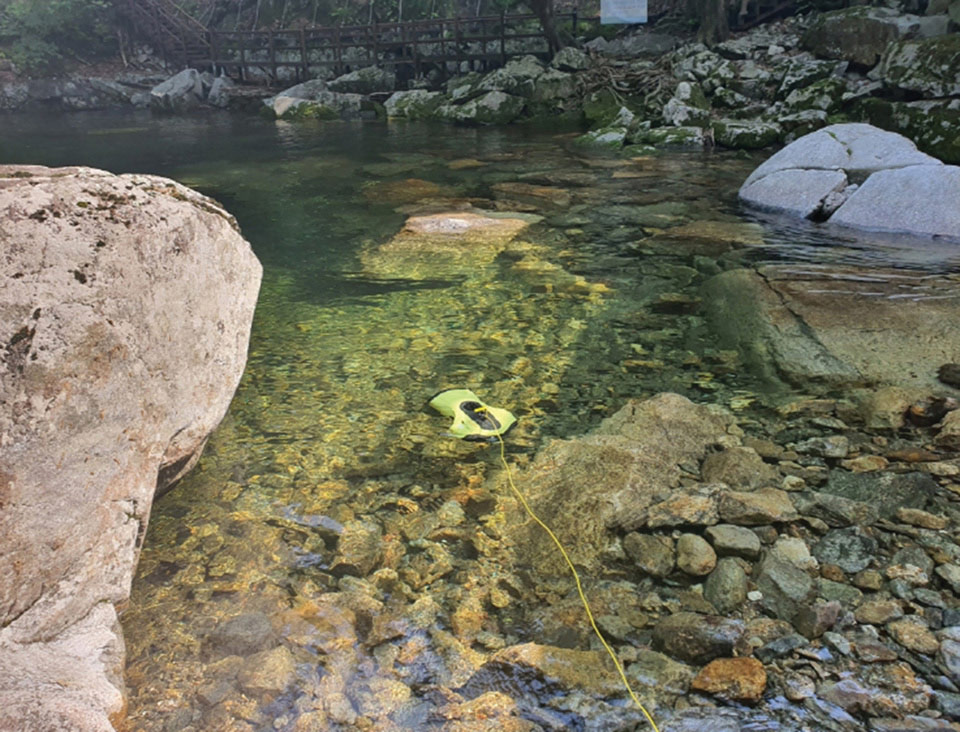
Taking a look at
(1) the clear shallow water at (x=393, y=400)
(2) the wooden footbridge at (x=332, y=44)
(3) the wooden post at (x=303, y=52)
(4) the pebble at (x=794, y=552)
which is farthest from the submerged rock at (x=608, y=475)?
(3) the wooden post at (x=303, y=52)

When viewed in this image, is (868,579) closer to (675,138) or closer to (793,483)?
(793,483)

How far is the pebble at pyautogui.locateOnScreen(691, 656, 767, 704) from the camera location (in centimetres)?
253

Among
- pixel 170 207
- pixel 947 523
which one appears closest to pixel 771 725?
pixel 947 523

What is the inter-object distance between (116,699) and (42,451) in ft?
3.03

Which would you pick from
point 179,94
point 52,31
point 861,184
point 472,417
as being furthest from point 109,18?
point 472,417

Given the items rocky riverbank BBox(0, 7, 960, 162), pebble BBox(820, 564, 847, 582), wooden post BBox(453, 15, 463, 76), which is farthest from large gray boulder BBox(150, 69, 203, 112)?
pebble BBox(820, 564, 847, 582)

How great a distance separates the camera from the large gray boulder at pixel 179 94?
86.1 ft

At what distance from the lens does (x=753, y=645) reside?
2.73 meters

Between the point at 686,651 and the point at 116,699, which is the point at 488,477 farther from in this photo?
the point at 116,699

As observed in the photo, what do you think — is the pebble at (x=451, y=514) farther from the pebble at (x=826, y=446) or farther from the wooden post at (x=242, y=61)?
the wooden post at (x=242, y=61)

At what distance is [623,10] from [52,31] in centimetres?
2618

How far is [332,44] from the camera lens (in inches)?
1065

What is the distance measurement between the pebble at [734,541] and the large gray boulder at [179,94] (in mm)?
28005

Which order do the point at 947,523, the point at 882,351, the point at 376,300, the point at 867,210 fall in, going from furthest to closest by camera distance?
the point at 867,210, the point at 376,300, the point at 882,351, the point at 947,523
